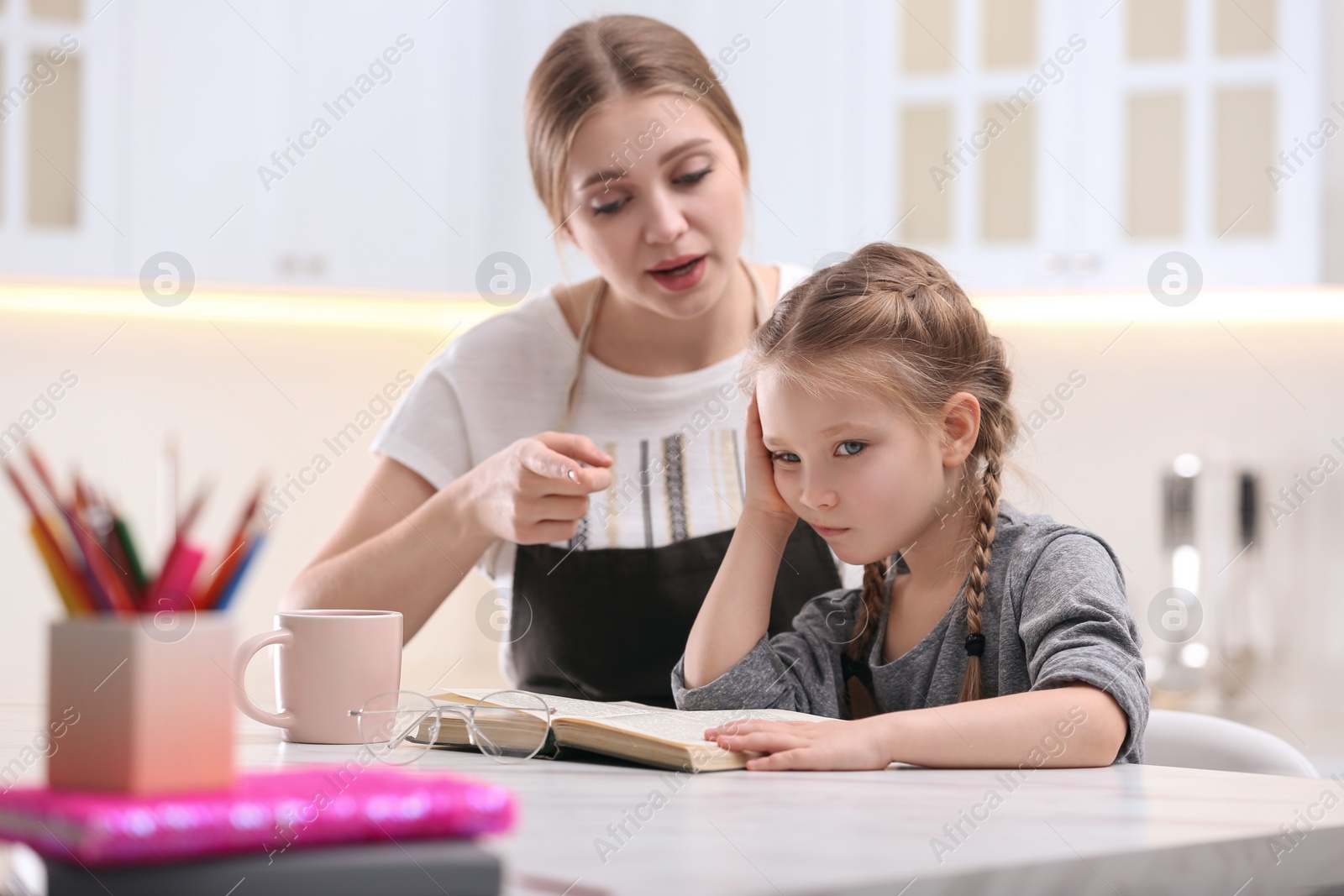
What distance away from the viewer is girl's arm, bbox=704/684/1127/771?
812 millimetres

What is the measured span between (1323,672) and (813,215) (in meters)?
1.28

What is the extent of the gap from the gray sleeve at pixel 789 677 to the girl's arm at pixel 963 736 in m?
0.25

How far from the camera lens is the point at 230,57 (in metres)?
2.44

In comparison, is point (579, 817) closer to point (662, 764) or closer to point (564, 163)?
point (662, 764)

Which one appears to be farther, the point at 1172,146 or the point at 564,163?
the point at 1172,146

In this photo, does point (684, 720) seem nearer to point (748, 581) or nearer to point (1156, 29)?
point (748, 581)

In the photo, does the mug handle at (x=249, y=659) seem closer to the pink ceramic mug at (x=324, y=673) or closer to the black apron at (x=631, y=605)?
the pink ceramic mug at (x=324, y=673)

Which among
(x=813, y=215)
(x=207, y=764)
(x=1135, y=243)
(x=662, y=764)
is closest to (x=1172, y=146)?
(x=1135, y=243)

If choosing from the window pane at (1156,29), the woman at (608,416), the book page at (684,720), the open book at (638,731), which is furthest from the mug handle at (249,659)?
the window pane at (1156,29)

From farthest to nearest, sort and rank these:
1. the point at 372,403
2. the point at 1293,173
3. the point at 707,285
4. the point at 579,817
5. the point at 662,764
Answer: the point at 372,403 → the point at 1293,173 → the point at 707,285 → the point at 662,764 → the point at 579,817

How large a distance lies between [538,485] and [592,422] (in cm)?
Answer: 38

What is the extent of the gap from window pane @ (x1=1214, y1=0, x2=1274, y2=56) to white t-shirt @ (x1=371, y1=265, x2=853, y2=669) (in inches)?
47.4

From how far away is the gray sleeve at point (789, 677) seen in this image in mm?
1095

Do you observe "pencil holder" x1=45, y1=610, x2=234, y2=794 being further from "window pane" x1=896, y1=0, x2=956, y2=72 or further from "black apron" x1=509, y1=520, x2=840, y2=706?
"window pane" x1=896, y1=0, x2=956, y2=72
